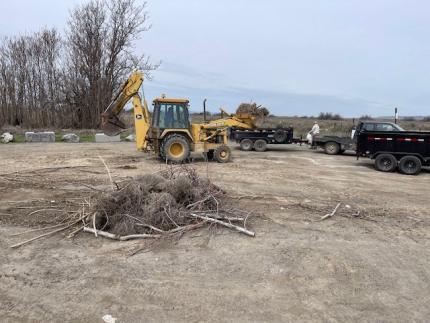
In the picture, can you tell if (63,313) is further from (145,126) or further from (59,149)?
(59,149)

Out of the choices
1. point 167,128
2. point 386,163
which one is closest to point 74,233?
point 167,128

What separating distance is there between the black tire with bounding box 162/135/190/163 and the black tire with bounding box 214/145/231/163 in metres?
1.21

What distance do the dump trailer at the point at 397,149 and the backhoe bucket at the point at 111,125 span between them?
8.80m

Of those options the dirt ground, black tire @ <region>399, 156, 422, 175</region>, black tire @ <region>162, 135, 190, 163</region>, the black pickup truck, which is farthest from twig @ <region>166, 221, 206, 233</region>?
the black pickup truck

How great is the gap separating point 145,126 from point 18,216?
794cm

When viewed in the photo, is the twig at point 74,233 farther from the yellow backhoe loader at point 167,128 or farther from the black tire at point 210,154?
the black tire at point 210,154

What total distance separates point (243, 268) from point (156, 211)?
2008mm

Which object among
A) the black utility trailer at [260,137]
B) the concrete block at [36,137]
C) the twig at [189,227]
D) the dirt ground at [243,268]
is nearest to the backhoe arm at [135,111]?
the dirt ground at [243,268]

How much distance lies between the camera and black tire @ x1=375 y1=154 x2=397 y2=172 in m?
14.5

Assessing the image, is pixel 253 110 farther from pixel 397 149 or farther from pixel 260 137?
pixel 397 149

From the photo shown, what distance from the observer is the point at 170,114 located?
14.9 metres

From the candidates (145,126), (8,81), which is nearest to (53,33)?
(8,81)

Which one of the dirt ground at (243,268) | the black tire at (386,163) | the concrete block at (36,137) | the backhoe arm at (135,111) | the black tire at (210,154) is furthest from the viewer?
the concrete block at (36,137)

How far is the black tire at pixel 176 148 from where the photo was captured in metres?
14.7
